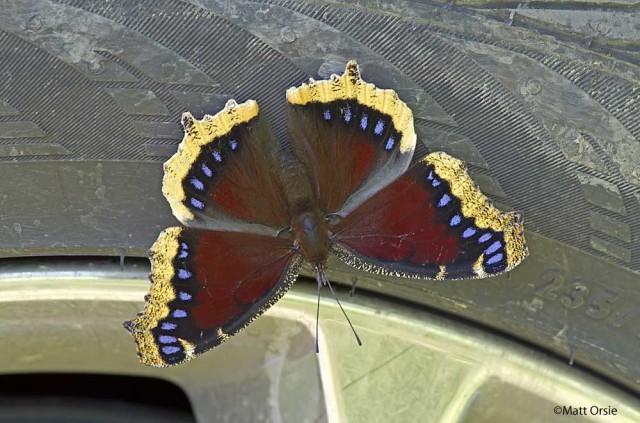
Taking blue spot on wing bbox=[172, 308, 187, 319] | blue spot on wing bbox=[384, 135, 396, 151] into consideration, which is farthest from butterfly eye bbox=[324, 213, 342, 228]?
blue spot on wing bbox=[172, 308, 187, 319]

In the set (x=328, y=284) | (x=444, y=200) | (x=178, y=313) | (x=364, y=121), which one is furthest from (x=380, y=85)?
(x=178, y=313)

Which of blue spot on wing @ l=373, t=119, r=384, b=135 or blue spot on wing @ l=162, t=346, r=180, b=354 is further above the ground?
blue spot on wing @ l=373, t=119, r=384, b=135

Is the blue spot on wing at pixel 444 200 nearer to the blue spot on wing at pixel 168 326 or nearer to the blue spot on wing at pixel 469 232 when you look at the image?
the blue spot on wing at pixel 469 232

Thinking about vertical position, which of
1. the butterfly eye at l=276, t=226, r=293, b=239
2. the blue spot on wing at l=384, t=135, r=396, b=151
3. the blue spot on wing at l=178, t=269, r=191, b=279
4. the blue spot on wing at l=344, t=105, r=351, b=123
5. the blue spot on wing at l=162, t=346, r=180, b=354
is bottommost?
the blue spot on wing at l=162, t=346, r=180, b=354

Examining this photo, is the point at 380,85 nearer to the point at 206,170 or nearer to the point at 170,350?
the point at 206,170

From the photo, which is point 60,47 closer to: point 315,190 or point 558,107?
point 315,190

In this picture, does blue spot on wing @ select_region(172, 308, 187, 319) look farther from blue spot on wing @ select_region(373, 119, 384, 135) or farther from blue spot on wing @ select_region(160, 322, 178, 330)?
blue spot on wing @ select_region(373, 119, 384, 135)
